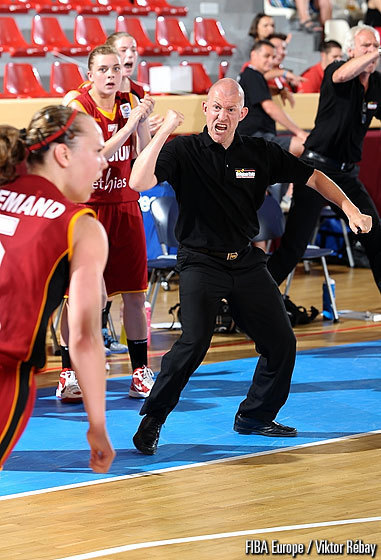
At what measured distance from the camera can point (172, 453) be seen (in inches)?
241

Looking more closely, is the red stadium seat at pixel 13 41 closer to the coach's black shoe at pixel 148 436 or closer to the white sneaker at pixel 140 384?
the white sneaker at pixel 140 384

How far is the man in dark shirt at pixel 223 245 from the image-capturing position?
6020mm

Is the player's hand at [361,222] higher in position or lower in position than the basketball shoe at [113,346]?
higher

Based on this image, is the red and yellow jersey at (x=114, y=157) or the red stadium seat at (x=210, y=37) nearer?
the red and yellow jersey at (x=114, y=157)

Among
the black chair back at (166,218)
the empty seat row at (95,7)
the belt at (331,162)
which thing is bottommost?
the black chair back at (166,218)

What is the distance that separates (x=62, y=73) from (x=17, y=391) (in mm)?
9827

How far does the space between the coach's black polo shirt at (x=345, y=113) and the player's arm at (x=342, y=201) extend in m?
3.00

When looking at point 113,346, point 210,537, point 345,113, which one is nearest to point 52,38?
point 345,113

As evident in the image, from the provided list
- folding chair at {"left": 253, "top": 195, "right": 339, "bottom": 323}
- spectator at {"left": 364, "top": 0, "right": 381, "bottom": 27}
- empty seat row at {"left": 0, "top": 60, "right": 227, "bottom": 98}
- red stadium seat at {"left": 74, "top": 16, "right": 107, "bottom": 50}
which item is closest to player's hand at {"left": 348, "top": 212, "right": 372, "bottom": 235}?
folding chair at {"left": 253, "top": 195, "right": 339, "bottom": 323}

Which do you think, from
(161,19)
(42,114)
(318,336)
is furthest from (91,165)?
(161,19)

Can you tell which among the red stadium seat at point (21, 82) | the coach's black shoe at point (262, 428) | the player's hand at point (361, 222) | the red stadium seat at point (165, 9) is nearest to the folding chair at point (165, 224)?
the coach's black shoe at point (262, 428)

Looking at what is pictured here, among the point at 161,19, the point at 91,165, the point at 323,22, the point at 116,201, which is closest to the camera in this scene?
the point at 91,165

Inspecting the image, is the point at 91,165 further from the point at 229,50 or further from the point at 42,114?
the point at 229,50

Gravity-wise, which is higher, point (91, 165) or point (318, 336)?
point (91, 165)
